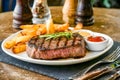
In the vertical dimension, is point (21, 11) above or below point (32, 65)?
above

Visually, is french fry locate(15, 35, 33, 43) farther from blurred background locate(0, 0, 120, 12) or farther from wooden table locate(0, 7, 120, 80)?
blurred background locate(0, 0, 120, 12)

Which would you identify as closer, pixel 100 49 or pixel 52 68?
pixel 52 68

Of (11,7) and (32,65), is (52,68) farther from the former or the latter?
(11,7)

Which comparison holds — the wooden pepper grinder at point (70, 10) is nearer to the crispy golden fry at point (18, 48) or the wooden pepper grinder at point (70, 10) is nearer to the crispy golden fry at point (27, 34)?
the crispy golden fry at point (27, 34)

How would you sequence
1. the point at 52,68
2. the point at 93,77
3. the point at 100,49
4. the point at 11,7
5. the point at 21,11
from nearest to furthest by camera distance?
the point at 93,77, the point at 52,68, the point at 100,49, the point at 21,11, the point at 11,7

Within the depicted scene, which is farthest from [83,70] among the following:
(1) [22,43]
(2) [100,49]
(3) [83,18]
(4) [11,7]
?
(4) [11,7]

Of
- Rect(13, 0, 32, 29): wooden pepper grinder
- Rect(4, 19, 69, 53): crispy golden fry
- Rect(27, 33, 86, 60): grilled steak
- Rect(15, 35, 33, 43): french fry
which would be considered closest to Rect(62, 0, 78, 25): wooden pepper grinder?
Rect(13, 0, 32, 29): wooden pepper grinder

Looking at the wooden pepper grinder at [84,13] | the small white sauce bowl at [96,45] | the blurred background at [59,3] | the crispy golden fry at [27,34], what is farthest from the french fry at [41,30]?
the blurred background at [59,3]
